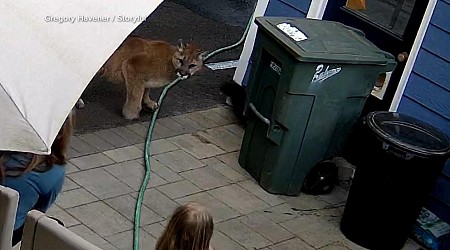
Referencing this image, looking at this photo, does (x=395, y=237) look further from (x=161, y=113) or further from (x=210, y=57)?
(x=210, y=57)

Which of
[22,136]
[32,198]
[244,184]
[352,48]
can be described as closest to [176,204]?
[244,184]

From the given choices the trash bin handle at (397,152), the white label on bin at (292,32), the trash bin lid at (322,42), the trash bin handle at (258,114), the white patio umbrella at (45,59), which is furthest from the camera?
the trash bin handle at (258,114)

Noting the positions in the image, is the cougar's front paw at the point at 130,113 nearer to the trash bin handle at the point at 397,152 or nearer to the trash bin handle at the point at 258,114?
the trash bin handle at the point at 258,114

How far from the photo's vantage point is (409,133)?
6461 millimetres

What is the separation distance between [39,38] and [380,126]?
3.66 meters

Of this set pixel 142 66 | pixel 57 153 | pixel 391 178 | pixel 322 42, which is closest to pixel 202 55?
pixel 142 66

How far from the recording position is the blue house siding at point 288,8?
312 inches

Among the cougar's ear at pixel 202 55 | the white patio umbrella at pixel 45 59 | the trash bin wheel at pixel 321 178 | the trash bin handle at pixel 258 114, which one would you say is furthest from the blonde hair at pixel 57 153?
the cougar's ear at pixel 202 55

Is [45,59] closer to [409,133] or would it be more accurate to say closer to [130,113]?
[409,133]

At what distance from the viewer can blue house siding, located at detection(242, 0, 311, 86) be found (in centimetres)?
792

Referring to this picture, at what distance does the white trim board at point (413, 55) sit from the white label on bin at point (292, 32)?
3.08 ft

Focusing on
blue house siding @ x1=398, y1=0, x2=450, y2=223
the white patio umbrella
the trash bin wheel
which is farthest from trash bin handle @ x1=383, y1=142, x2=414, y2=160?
the white patio umbrella

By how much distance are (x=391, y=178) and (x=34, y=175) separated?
321 cm

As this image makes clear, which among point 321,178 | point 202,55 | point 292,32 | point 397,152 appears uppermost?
point 292,32
